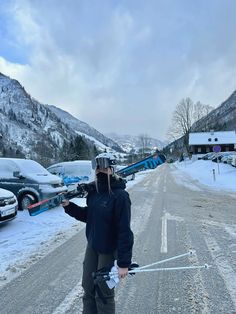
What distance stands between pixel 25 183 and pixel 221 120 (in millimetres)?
147388

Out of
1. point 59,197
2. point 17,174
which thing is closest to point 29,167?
point 17,174

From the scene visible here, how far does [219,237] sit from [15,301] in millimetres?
4847

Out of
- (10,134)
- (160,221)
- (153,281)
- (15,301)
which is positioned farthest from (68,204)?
(10,134)

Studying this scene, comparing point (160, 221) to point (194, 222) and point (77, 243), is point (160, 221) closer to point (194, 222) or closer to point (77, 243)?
point (194, 222)

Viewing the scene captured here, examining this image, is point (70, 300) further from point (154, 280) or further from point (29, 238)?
point (29, 238)

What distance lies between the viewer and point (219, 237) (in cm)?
739

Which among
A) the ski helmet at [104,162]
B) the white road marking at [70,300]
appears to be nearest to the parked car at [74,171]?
the white road marking at [70,300]

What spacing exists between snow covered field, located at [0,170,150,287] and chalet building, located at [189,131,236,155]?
8475cm

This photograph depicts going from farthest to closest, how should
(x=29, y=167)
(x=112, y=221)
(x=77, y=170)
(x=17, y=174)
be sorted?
(x=77, y=170) → (x=29, y=167) → (x=17, y=174) → (x=112, y=221)

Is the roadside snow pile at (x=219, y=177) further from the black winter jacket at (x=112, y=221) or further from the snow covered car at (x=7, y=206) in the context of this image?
the black winter jacket at (x=112, y=221)

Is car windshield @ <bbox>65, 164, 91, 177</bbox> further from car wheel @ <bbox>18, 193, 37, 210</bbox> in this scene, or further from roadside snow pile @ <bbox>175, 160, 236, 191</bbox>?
roadside snow pile @ <bbox>175, 160, 236, 191</bbox>

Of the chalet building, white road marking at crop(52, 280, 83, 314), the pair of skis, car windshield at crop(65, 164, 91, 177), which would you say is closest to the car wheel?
car windshield at crop(65, 164, 91, 177)

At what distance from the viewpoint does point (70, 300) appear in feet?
13.8

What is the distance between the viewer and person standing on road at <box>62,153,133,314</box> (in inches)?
120
